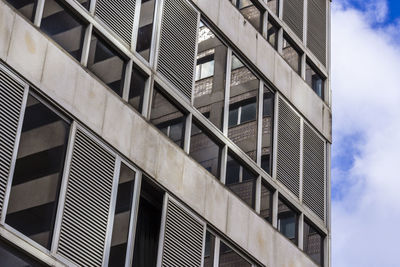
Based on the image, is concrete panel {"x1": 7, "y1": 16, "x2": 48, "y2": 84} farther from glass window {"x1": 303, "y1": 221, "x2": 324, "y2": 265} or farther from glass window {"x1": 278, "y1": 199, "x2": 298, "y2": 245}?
glass window {"x1": 303, "y1": 221, "x2": 324, "y2": 265}

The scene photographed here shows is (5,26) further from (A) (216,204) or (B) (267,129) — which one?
(B) (267,129)

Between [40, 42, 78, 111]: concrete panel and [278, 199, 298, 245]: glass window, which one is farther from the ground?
[278, 199, 298, 245]: glass window

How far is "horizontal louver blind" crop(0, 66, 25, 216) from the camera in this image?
57.5 feet

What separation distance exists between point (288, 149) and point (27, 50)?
405 inches

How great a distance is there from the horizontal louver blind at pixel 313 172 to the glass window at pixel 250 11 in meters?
3.25

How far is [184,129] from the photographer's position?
2333cm

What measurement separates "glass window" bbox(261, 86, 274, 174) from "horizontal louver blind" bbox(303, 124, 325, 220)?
5.93 feet

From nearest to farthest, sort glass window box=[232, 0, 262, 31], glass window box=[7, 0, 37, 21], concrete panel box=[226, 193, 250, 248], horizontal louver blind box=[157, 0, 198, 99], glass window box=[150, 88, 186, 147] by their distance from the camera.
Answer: glass window box=[7, 0, 37, 21] < glass window box=[150, 88, 186, 147] < horizontal louver blind box=[157, 0, 198, 99] < concrete panel box=[226, 193, 250, 248] < glass window box=[232, 0, 262, 31]

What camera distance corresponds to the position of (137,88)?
22.1m

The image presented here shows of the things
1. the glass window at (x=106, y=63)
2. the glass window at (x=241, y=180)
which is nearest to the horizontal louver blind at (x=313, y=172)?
the glass window at (x=241, y=180)

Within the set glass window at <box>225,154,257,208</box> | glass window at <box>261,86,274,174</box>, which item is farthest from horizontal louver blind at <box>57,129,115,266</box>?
glass window at <box>261,86,274,174</box>

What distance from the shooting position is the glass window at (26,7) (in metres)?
19.1

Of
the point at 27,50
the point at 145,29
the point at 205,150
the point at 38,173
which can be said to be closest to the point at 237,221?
the point at 205,150

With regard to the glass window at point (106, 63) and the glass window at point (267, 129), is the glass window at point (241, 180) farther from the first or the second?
the glass window at point (106, 63)
